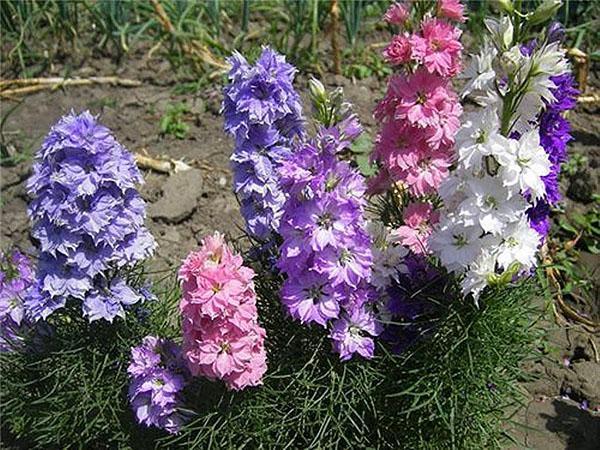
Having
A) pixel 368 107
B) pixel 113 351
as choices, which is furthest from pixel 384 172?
pixel 368 107

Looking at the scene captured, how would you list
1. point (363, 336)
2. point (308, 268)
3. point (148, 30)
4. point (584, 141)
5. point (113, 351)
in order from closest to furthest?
point (308, 268) < point (363, 336) < point (113, 351) < point (584, 141) < point (148, 30)

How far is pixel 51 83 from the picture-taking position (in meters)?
4.89

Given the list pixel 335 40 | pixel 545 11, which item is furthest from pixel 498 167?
pixel 335 40

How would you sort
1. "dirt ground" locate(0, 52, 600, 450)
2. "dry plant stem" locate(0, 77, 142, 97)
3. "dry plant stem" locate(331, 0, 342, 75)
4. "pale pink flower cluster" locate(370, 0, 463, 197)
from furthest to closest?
"dry plant stem" locate(0, 77, 142, 97) → "dry plant stem" locate(331, 0, 342, 75) → "dirt ground" locate(0, 52, 600, 450) → "pale pink flower cluster" locate(370, 0, 463, 197)

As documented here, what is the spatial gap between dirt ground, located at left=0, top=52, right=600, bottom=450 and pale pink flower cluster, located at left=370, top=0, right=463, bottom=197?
97 cm

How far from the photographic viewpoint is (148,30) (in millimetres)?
5117

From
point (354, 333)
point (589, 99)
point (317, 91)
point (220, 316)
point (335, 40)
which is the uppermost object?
point (317, 91)

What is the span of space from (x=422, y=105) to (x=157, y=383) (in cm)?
104

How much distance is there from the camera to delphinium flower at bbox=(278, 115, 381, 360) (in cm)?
229

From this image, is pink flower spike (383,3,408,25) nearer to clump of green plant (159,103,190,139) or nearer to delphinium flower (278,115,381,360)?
delphinium flower (278,115,381,360)

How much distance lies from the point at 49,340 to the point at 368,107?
2.11 metres

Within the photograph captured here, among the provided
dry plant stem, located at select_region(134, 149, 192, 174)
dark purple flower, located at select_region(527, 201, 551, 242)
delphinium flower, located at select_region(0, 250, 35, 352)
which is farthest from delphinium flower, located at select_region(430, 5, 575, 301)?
dry plant stem, located at select_region(134, 149, 192, 174)

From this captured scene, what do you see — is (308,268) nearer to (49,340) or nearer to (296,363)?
(296,363)

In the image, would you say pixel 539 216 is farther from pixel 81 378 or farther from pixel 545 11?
pixel 81 378
